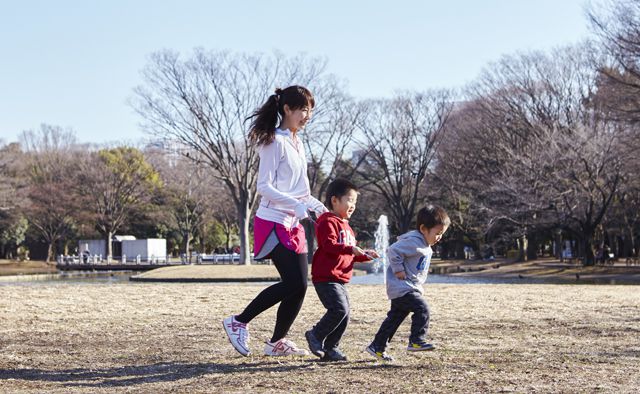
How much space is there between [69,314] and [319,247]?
12.9 feet

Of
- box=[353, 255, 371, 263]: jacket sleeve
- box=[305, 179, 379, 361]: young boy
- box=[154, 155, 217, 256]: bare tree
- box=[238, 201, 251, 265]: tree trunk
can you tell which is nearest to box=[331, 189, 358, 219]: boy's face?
box=[305, 179, 379, 361]: young boy

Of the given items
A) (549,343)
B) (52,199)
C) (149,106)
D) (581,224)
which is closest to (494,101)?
(581,224)

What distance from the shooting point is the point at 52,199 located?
45031 mm

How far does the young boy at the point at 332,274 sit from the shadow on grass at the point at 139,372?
5.1 inches

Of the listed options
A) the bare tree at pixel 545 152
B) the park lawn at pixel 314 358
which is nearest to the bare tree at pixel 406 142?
the bare tree at pixel 545 152

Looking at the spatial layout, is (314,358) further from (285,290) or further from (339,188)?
(339,188)

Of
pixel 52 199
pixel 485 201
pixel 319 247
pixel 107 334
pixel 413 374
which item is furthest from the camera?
pixel 52 199

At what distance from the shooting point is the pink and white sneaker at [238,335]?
445 cm

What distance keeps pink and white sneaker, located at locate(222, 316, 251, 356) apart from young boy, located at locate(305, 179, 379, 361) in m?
0.39

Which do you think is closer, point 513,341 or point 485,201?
point 513,341

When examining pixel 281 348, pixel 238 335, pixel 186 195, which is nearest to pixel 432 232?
pixel 281 348

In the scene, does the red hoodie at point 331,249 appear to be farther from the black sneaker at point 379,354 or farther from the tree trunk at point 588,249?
the tree trunk at point 588,249

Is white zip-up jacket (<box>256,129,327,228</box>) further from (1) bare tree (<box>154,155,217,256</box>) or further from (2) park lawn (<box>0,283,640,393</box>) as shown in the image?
(1) bare tree (<box>154,155,217,256</box>)

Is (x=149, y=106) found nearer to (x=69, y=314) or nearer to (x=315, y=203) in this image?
(x=69, y=314)
